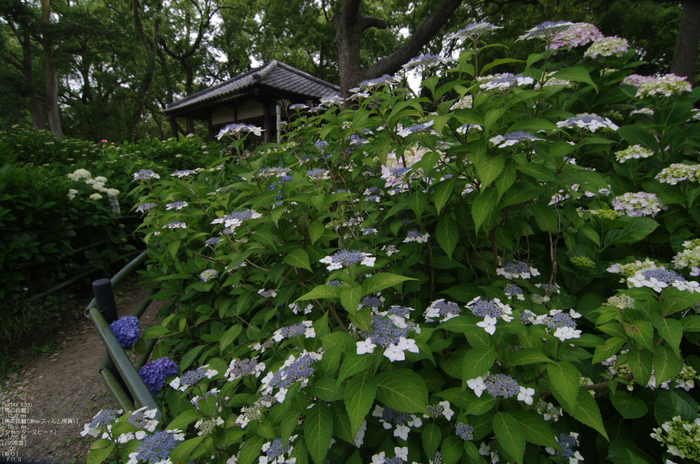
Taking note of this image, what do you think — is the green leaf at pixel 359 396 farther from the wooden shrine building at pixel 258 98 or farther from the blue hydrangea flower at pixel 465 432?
the wooden shrine building at pixel 258 98

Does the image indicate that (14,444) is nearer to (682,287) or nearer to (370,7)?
(682,287)

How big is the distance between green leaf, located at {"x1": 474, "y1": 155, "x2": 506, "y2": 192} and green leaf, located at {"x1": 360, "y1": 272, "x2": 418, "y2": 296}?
0.44 m

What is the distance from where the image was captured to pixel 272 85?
10922 mm

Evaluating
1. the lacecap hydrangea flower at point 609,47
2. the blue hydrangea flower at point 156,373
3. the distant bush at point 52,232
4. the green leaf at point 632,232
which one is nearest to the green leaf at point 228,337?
the blue hydrangea flower at point 156,373

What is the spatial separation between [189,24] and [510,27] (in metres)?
23.0

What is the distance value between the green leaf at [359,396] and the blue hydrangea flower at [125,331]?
137cm

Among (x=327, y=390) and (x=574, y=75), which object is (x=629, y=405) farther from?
(x=574, y=75)

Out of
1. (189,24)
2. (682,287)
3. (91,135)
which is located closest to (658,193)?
(682,287)

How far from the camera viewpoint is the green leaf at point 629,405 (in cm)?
105

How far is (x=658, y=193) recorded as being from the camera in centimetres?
164

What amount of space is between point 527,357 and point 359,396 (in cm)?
50

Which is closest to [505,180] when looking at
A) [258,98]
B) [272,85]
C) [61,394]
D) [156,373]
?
[156,373]

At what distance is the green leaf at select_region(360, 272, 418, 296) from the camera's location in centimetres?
96

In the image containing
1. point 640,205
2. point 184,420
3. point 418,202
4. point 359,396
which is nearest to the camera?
point 359,396
